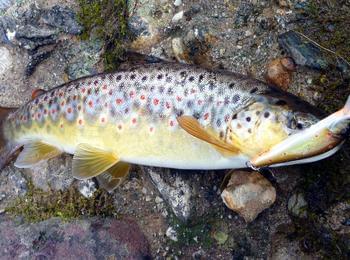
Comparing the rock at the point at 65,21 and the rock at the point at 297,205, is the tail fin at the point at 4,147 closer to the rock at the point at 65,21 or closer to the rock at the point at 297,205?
the rock at the point at 65,21

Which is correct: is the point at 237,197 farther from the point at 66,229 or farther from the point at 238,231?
the point at 66,229

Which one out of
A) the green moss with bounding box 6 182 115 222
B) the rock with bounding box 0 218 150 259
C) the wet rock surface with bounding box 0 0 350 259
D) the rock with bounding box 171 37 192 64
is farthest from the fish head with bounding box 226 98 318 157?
the green moss with bounding box 6 182 115 222

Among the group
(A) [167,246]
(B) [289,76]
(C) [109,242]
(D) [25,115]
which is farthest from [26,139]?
(B) [289,76]

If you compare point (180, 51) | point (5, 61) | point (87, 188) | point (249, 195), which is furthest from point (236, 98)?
point (5, 61)

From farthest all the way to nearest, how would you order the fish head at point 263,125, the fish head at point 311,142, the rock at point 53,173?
the rock at point 53,173, the fish head at point 263,125, the fish head at point 311,142

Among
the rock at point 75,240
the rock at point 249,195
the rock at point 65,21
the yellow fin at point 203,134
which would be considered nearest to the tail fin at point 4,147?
the rock at point 75,240

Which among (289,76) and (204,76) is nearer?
(204,76)
